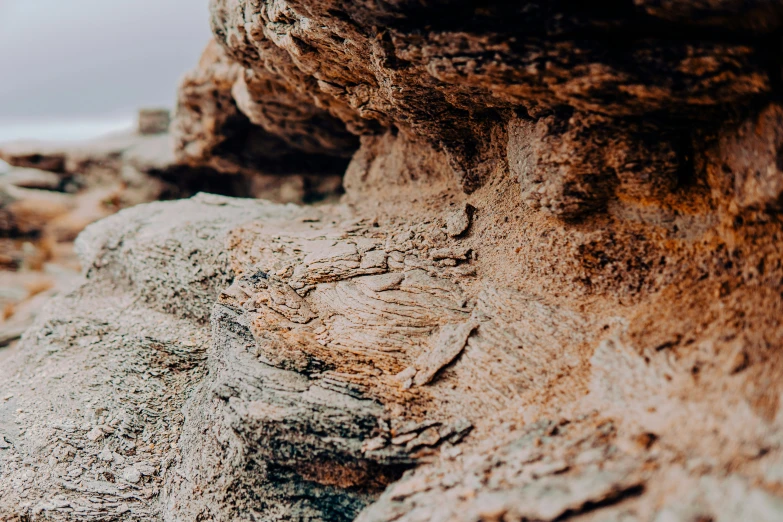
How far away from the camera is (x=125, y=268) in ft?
22.8

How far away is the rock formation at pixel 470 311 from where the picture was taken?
10.0ft

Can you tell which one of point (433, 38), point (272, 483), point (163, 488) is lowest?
point (163, 488)

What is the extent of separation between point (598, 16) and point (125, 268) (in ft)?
20.8

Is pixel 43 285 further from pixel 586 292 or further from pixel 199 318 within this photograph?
pixel 586 292

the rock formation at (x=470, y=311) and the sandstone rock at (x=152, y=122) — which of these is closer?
the rock formation at (x=470, y=311)

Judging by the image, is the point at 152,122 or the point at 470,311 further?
the point at 152,122

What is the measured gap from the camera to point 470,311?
451 cm

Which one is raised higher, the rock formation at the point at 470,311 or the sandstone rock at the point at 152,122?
the sandstone rock at the point at 152,122

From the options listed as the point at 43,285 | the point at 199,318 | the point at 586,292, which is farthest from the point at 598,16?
the point at 43,285

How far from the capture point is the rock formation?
3.05 m

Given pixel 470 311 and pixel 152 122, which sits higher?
pixel 152 122

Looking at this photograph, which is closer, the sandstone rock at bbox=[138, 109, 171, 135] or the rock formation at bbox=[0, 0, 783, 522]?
the rock formation at bbox=[0, 0, 783, 522]

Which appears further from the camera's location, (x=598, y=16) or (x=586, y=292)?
(x=586, y=292)

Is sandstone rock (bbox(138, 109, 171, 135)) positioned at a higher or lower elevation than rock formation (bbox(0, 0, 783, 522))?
higher
